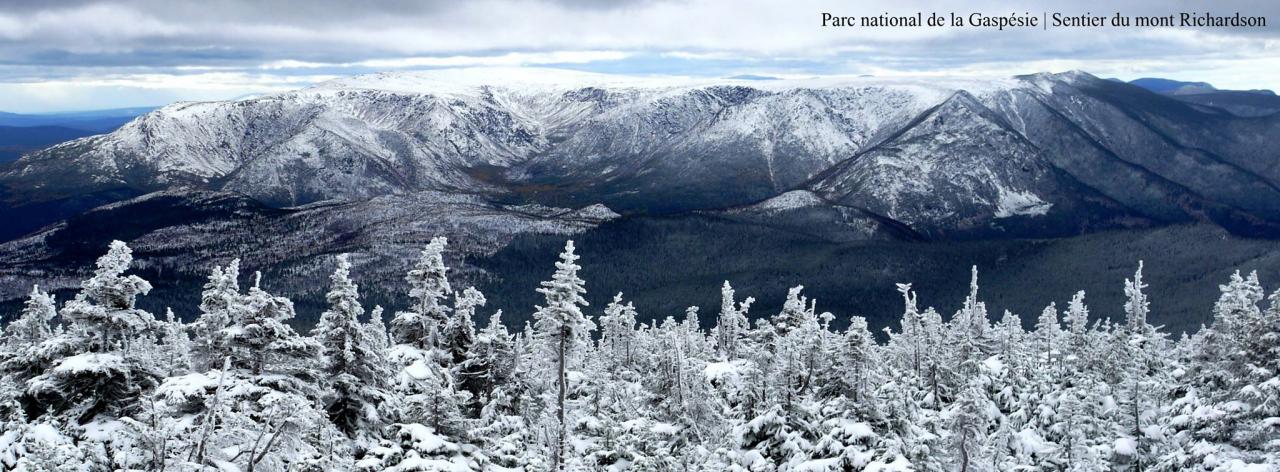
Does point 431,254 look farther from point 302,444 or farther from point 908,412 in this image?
point 908,412

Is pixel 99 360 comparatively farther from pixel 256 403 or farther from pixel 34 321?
pixel 34 321

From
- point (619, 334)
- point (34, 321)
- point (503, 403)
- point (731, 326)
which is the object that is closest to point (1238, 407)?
point (503, 403)

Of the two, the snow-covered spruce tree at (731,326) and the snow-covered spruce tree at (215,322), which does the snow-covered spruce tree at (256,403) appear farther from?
the snow-covered spruce tree at (731,326)

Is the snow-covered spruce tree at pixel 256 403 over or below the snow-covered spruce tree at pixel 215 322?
below

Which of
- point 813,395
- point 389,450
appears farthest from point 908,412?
point 389,450

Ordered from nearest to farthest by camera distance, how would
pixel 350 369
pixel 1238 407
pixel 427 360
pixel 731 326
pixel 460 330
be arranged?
pixel 1238 407 < pixel 350 369 < pixel 427 360 < pixel 460 330 < pixel 731 326

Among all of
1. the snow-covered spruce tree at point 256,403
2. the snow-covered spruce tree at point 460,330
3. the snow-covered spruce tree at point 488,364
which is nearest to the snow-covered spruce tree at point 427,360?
the snow-covered spruce tree at point 460,330
